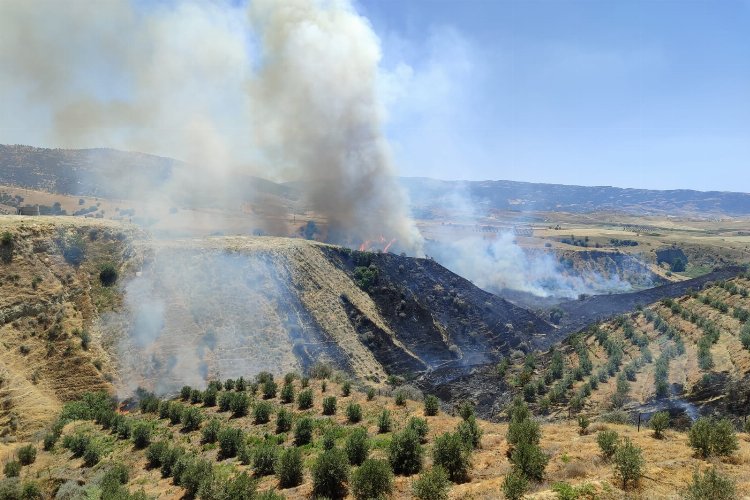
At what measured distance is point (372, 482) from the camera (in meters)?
14.3

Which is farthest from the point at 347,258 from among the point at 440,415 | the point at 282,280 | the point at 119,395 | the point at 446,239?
the point at 446,239

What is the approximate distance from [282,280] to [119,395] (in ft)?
72.1

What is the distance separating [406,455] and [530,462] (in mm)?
4743

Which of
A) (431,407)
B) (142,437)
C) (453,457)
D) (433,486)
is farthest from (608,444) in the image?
(142,437)

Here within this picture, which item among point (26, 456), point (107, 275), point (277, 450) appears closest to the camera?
point (277, 450)

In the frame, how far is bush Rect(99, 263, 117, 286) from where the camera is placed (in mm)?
40531

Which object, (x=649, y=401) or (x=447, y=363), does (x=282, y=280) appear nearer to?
(x=447, y=363)

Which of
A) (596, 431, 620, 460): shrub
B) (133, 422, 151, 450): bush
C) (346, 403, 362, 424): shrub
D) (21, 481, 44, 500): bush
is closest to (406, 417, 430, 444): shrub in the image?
(346, 403, 362, 424): shrub

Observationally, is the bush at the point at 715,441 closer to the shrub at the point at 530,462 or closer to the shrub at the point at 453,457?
the shrub at the point at 530,462

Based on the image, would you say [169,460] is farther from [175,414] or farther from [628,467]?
[628,467]

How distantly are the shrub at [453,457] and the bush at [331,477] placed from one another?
328 cm

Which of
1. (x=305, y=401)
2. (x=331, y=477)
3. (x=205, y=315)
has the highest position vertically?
(x=331, y=477)

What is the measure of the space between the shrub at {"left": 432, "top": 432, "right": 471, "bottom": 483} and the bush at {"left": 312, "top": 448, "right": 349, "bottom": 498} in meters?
3.28

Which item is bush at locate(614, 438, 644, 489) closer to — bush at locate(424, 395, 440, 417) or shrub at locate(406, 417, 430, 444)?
shrub at locate(406, 417, 430, 444)
